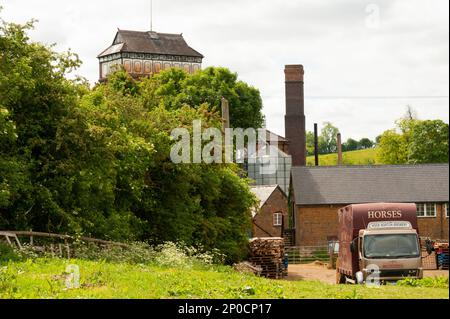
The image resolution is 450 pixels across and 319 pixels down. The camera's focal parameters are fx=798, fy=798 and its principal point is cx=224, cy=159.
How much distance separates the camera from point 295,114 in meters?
79.5

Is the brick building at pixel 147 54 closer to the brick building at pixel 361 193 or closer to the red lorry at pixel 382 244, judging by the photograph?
the brick building at pixel 361 193

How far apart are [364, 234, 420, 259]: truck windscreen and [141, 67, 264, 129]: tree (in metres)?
48.5

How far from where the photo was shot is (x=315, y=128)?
82875mm

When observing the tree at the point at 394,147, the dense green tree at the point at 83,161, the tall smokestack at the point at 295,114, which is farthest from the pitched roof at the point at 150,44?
the dense green tree at the point at 83,161

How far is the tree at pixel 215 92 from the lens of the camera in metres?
78.1

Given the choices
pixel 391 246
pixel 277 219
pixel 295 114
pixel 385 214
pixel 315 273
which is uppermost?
pixel 295 114

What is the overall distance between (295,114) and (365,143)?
272 ft

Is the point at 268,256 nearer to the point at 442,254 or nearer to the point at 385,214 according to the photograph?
the point at 442,254

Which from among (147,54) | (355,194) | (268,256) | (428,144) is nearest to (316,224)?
(355,194)

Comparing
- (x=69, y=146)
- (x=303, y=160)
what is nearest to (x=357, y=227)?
(x=69, y=146)

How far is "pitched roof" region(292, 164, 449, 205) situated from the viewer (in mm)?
62500
